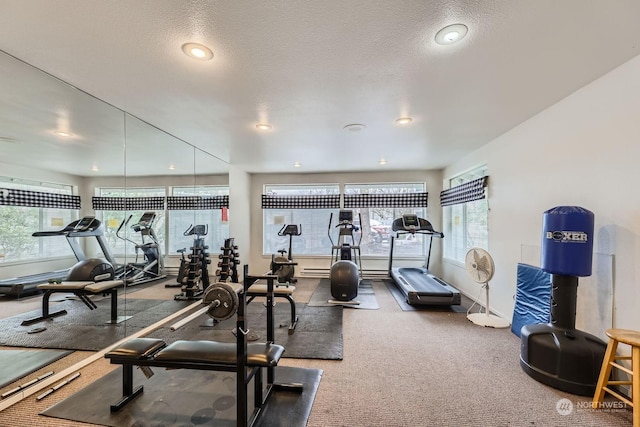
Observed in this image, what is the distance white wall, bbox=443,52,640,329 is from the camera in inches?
82.2

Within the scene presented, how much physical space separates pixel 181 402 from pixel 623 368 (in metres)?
3.18

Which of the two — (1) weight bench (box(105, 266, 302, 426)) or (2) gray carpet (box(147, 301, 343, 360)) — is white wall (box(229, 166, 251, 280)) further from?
(1) weight bench (box(105, 266, 302, 426))

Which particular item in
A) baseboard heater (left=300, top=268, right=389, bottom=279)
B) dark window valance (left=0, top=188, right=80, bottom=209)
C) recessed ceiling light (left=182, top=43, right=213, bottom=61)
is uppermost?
recessed ceiling light (left=182, top=43, right=213, bottom=61)

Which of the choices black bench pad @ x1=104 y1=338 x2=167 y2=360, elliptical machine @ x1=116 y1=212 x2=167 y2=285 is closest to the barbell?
black bench pad @ x1=104 y1=338 x2=167 y2=360

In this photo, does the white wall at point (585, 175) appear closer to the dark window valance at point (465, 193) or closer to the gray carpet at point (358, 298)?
the dark window valance at point (465, 193)

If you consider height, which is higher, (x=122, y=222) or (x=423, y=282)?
(x=122, y=222)

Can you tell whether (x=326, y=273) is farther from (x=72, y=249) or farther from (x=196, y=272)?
(x=72, y=249)

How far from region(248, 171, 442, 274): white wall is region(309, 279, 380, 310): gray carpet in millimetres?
926

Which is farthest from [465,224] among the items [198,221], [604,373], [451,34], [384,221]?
[198,221]

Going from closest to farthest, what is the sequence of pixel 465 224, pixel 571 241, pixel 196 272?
1. pixel 571 241
2. pixel 196 272
3. pixel 465 224

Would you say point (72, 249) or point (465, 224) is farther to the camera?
point (465, 224)

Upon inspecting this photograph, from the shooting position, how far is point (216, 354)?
74.0 inches

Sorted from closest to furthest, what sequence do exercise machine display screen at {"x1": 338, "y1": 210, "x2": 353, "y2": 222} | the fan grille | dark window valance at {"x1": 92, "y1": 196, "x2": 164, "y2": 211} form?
dark window valance at {"x1": 92, "y1": 196, "x2": 164, "y2": 211}, the fan grille, exercise machine display screen at {"x1": 338, "y1": 210, "x2": 353, "y2": 222}

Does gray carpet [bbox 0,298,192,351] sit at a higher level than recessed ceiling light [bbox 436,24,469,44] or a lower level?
lower
